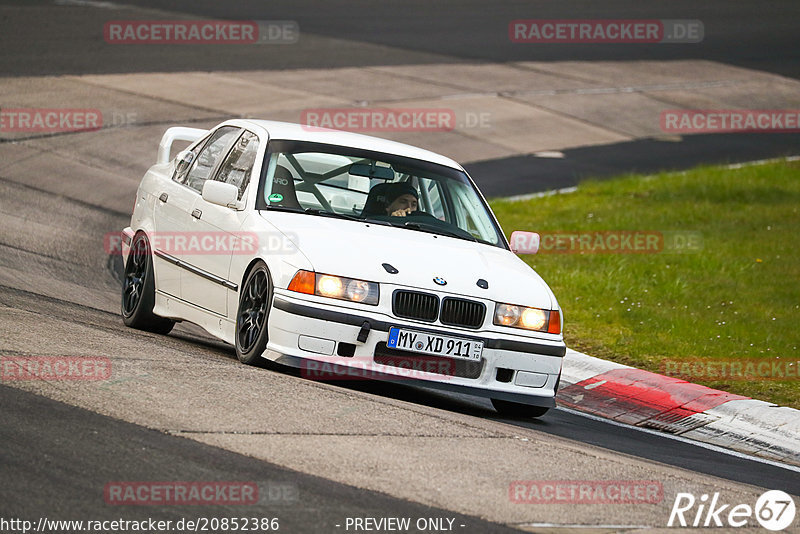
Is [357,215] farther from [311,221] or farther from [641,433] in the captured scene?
[641,433]

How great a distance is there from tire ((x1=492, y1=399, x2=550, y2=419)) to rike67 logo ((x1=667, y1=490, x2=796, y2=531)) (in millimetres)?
2105

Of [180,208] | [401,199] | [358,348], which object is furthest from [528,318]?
[180,208]

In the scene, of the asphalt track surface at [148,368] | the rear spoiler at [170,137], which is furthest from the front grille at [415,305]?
the rear spoiler at [170,137]

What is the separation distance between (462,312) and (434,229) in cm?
113

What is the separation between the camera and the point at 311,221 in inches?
321

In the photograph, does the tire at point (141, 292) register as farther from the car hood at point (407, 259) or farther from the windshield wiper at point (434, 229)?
the windshield wiper at point (434, 229)

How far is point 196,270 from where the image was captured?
8.63 m

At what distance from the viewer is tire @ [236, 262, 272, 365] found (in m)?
7.66

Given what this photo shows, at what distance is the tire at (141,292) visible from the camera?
930 centimetres

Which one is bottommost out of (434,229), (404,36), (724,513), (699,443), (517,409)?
(699,443)

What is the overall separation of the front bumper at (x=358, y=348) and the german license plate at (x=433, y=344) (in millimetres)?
32

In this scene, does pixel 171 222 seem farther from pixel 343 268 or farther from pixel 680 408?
pixel 680 408

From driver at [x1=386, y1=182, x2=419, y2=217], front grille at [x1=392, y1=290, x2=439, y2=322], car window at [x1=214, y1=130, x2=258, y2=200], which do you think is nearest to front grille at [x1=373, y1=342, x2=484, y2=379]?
front grille at [x1=392, y1=290, x2=439, y2=322]

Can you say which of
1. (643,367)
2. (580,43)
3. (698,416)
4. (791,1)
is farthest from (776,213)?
(791,1)
